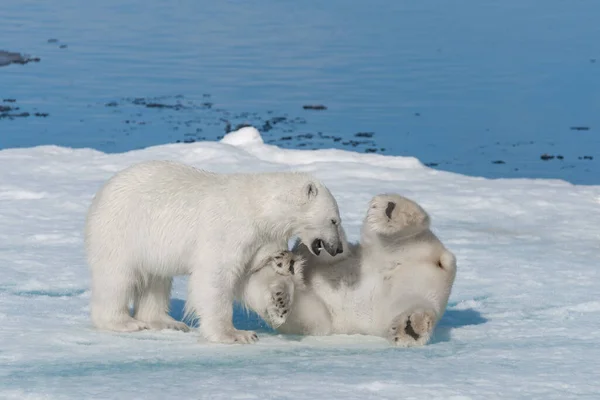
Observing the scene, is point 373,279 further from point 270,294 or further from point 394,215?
point 270,294

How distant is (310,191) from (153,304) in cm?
88

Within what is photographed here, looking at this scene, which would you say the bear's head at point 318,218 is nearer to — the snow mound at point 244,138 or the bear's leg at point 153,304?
the bear's leg at point 153,304

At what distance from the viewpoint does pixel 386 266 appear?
4449mm

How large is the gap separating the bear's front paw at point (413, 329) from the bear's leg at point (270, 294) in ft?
1.39

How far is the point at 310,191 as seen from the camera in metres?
4.20

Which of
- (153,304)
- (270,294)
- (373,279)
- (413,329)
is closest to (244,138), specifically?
(153,304)

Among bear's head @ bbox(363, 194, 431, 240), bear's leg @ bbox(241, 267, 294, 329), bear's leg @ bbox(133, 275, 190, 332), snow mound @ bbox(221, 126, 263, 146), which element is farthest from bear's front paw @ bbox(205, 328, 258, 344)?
snow mound @ bbox(221, 126, 263, 146)

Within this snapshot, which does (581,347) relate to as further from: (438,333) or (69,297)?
(69,297)

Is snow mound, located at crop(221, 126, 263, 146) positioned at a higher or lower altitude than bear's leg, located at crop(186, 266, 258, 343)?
higher

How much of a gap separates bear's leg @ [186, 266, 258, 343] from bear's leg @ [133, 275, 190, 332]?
1.26 ft

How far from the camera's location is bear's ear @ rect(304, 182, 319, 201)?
4.18 meters

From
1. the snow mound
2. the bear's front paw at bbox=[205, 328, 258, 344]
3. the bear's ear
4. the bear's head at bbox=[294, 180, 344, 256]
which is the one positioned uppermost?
the bear's ear

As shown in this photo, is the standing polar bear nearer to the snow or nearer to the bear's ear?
the bear's ear

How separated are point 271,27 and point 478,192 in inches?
637
